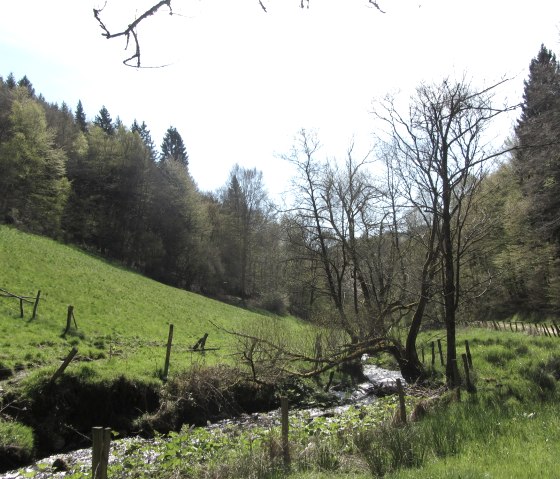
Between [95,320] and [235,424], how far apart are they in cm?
984

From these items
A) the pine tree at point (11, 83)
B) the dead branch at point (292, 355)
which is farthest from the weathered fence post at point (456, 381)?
the pine tree at point (11, 83)

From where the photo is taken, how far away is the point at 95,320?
745 inches

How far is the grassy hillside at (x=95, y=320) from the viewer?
1350 cm

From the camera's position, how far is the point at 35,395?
10.4 meters

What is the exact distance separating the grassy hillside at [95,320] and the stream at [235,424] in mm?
2095

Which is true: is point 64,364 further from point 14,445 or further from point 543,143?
point 543,143

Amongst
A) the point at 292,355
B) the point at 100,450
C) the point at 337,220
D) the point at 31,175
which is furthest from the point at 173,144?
the point at 100,450

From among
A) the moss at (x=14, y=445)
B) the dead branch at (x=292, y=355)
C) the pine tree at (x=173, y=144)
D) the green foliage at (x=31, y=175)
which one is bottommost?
the moss at (x=14, y=445)

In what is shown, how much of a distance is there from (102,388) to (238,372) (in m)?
4.08

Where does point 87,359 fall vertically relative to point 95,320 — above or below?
below

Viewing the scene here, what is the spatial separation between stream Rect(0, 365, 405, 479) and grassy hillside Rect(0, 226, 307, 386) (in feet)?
6.87

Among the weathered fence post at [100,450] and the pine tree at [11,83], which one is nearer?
the weathered fence post at [100,450]

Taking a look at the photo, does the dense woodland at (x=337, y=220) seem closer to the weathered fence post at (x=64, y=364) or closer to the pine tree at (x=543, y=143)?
the pine tree at (x=543, y=143)

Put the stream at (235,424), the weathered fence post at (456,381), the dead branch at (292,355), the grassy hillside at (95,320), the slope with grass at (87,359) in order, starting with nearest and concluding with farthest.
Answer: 1. the stream at (235,424)
2. the weathered fence post at (456,381)
3. the slope with grass at (87,359)
4. the grassy hillside at (95,320)
5. the dead branch at (292,355)
